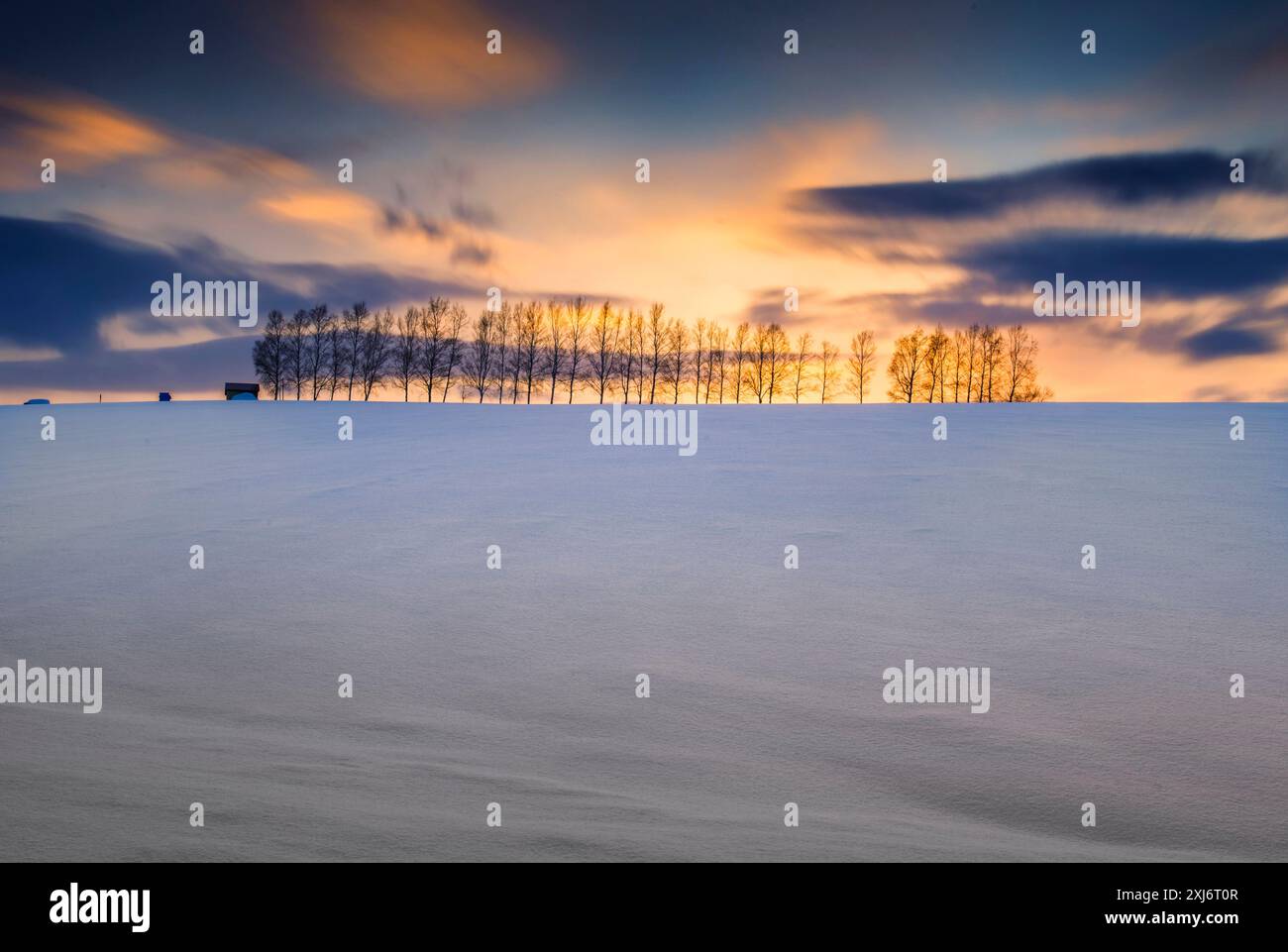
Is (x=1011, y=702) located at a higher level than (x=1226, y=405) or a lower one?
lower

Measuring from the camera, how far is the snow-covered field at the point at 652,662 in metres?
5.10

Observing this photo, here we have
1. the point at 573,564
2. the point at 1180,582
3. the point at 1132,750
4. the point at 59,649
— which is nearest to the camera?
the point at 1132,750

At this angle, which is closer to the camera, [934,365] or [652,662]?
[652,662]

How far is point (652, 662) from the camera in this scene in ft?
27.1

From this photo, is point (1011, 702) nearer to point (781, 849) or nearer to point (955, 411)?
point (781, 849)

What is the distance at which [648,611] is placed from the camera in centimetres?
982

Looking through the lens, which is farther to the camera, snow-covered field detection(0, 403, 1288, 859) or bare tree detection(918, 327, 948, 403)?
bare tree detection(918, 327, 948, 403)

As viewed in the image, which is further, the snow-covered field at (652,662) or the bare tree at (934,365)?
the bare tree at (934,365)

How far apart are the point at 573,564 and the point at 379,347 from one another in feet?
165

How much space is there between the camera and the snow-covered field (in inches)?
201

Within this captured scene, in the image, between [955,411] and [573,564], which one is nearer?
[573,564]
